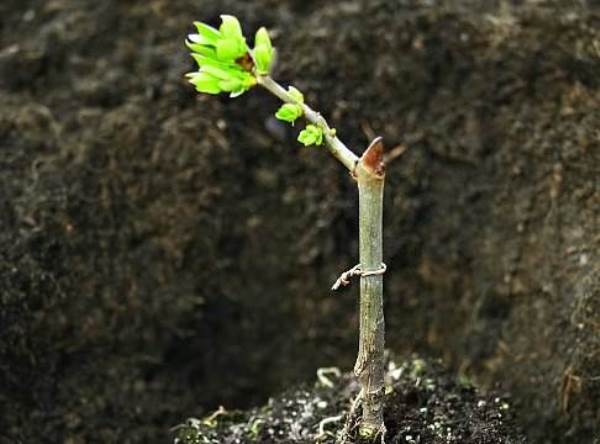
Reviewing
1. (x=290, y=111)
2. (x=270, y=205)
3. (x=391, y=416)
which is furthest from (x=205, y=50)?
(x=270, y=205)

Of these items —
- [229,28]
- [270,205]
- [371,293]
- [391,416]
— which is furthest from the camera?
[270,205]

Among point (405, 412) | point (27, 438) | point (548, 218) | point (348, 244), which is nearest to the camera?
point (405, 412)

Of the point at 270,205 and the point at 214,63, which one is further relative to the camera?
the point at 270,205

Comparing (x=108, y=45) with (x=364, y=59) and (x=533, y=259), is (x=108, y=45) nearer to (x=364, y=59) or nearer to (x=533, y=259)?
(x=364, y=59)

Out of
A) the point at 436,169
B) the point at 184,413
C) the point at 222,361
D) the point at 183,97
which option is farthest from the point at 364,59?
the point at 184,413

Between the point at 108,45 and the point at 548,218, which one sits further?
the point at 108,45

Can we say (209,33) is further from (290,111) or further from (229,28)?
(290,111)

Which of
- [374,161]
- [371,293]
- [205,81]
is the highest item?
[205,81]
